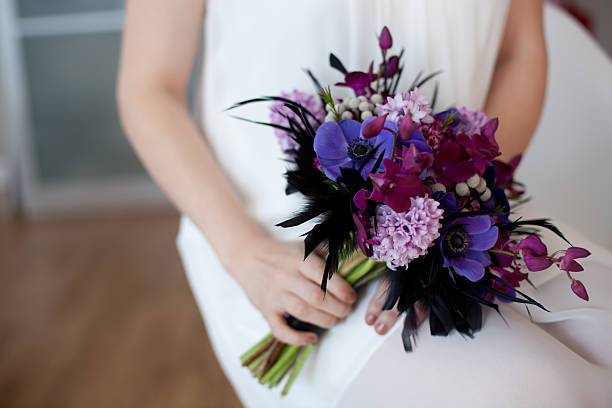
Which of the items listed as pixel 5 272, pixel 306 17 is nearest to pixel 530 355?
pixel 306 17

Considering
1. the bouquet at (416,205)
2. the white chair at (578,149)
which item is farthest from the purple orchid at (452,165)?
the white chair at (578,149)

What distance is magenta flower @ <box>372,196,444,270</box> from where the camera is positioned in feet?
1.77

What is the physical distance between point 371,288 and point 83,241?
2.21 meters

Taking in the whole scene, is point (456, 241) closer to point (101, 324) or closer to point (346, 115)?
point (346, 115)

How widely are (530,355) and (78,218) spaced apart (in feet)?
9.07

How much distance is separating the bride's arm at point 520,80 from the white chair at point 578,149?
0.96ft

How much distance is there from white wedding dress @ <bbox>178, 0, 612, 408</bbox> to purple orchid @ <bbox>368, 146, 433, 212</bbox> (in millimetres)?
256

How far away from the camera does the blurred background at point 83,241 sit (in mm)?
1717

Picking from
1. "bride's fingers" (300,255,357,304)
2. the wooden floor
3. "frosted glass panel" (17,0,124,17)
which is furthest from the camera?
"frosted glass panel" (17,0,124,17)

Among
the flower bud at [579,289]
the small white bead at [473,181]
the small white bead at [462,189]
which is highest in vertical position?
the small white bead at [473,181]

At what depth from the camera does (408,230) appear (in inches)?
21.7

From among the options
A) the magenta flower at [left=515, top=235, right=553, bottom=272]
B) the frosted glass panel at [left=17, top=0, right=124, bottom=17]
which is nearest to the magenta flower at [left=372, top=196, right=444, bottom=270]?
the magenta flower at [left=515, top=235, right=553, bottom=272]

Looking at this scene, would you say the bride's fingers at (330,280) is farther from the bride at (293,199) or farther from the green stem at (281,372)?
the green stem at (281,372)

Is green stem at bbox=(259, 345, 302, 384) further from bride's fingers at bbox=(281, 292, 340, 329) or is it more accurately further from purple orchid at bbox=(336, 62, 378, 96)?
purple orchid at bbox=(336, 62, 378, 96)
